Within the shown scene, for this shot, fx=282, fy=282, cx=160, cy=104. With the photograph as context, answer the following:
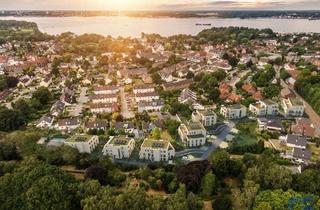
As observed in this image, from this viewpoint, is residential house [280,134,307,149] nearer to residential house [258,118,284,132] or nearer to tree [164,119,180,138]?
residential house [258,118,284,132]

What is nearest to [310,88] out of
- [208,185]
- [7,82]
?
[208,185]

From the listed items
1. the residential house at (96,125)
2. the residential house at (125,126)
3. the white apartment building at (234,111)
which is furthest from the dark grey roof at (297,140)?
the residential house at (96,125)

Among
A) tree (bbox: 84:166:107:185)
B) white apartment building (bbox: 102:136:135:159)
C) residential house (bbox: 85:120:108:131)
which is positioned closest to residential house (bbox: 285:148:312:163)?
white apartment building (bbox: 102:136:135:159)

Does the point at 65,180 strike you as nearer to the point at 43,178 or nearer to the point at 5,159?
the point at 43,178

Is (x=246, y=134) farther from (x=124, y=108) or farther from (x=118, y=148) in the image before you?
(x=124, y=108)

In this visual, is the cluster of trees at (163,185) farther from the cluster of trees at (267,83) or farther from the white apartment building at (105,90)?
the white apartment building at (105,90)
